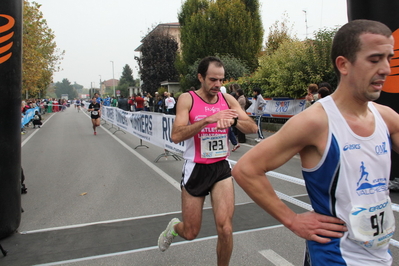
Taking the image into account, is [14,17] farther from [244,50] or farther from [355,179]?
[244,50]

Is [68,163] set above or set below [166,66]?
below

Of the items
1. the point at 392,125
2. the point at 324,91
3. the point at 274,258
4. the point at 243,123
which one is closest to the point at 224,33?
the point at 324,91

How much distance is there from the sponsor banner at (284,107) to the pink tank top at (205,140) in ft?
34.5

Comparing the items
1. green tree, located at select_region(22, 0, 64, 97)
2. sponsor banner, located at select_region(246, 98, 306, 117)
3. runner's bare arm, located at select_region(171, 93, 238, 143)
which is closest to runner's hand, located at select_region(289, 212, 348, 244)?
runner's bare arm, located at select_region(171, 93, 238, 143)

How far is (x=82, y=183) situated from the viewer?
25.6 feet

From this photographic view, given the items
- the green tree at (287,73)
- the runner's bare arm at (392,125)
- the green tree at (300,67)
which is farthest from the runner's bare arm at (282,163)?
the green tree at (287,73)

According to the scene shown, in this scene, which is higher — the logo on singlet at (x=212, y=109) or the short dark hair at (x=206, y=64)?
the short dark hair at (x=206, y=64)

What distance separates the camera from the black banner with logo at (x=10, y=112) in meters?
4.34

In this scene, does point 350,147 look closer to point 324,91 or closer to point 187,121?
point 187,121

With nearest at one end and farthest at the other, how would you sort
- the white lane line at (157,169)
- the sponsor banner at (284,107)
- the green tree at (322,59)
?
the white lane line at (157,169) < the green tree at (322,59) < the sponsor banner at (284,107)

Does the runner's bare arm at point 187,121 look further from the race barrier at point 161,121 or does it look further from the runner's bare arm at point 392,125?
the race barrier at point 161,121

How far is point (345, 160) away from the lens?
5.10 feet

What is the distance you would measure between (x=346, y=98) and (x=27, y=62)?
101ft

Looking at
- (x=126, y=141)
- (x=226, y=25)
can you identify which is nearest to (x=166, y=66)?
(x=226, y=25)
